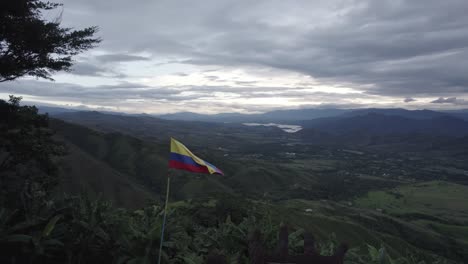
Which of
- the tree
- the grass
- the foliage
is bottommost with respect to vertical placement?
the grass

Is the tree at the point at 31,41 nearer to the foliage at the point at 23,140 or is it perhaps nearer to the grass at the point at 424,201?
the foliage at the point at 23,140

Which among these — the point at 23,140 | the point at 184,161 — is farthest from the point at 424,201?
the point at 184,161

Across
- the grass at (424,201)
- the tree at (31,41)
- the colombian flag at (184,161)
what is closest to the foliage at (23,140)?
the tree at (31,41)

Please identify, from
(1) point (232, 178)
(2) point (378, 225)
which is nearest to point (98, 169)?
(1) point (232, 178)

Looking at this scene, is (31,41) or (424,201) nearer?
(31,41)

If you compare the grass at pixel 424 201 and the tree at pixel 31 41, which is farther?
the grass at pixel 424 201

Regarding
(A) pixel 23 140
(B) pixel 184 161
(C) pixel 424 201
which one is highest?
(B) pixel 184 161

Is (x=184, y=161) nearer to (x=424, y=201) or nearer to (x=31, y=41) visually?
(x=31, y=41)

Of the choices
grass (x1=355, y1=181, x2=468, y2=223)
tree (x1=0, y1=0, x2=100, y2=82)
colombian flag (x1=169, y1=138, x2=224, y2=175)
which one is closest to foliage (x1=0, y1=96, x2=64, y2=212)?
tree (x1=0, y1=0, x2=100, y2=82)

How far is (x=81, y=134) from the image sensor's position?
151000 mm

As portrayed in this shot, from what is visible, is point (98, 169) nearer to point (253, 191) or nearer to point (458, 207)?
point (253, 191)

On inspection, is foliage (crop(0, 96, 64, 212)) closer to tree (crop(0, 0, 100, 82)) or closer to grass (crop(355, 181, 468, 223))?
tree (crop(0, 0, 100, 82))

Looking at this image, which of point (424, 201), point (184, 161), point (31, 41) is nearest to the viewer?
point (184, 161)

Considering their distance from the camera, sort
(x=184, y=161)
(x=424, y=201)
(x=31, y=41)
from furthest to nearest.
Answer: (x=424, y=201) → (x=31, y=41) → (x=184, y=161)
